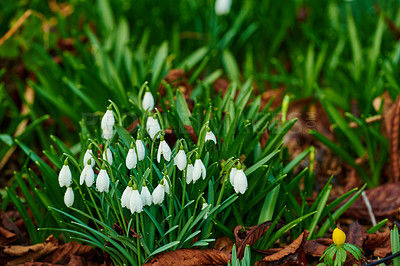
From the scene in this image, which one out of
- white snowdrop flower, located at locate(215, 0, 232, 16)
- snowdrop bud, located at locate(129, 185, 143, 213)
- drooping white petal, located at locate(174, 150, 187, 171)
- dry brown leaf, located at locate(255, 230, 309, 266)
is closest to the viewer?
snowdrop bud, located at locate(129, 185, 143, 213)

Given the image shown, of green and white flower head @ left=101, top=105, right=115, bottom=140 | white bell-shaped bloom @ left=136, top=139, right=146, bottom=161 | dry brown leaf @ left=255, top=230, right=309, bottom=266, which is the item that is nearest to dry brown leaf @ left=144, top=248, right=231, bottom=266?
dry brown leaf @ left=255, top=230, right=309, bottom=266

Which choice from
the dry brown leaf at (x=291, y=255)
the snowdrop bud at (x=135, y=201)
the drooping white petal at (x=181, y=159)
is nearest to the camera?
the snowdrop bud at (x=135, y=201)

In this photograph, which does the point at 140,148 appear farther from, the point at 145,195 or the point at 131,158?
the point at 145,195

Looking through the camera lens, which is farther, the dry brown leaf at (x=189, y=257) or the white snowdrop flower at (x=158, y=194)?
the dry brown leaf at (x=189, y=257)

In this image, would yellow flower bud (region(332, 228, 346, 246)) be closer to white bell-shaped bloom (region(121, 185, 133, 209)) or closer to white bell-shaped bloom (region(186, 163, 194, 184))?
white bell-shaped bloom (region(186, 163, 194, 184))

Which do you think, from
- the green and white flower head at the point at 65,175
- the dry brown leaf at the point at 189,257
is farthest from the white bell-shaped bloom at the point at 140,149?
the dry brown leaf at the point at 189,257

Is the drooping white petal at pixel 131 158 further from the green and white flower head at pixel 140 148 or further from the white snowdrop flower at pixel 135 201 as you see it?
the white snowdrop flower at pixel 135 201

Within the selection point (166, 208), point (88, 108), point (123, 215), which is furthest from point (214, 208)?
point (88, 108)
